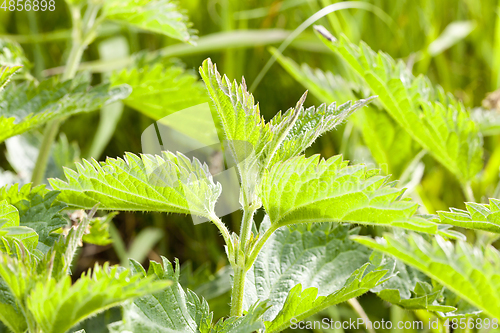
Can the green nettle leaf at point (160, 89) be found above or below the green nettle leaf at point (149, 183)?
above

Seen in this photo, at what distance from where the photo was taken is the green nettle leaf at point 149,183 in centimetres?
53

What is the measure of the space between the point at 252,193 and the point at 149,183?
0.12m

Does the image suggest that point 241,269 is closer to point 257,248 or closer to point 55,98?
point 257,248

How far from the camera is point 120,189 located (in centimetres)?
53

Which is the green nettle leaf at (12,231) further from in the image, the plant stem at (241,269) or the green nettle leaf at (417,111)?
the green nettle leaf at (417,111)

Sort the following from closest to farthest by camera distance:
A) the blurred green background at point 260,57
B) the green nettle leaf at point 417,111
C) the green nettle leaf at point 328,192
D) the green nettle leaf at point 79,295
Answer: the green nettle leaf at point 79,295 → the green nettle leaf at point 328,192 → the green nettle leaf at point 417,111 → the blurred green background at point 260,57

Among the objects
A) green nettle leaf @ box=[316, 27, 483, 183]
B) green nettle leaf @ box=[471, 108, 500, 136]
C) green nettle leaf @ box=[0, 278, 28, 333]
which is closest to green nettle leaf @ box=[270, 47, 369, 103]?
green nettle leaf @ box=[316, 27, 483, 183]

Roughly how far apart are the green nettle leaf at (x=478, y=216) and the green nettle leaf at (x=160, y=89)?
0.49m

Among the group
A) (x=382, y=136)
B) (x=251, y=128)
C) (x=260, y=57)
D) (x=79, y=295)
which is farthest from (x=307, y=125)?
(x=260, y=57)

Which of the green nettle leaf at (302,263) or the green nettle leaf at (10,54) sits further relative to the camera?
the green nettle leaf at (10,54)

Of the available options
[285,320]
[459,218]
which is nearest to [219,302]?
[285,320]

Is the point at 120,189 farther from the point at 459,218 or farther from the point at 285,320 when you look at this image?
the point at 459,218

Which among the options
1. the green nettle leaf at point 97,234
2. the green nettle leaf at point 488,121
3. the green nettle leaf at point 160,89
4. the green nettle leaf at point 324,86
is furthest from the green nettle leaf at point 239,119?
the green nettle leaf at point 488,121

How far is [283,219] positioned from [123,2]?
0.60 m
